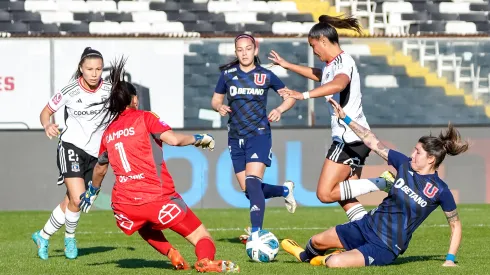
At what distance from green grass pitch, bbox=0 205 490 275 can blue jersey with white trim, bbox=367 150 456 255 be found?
258mm

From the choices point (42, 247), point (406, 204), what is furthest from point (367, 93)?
point (406, 204)

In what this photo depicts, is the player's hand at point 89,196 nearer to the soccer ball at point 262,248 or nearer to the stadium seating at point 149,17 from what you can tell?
the soccer ball at point 262,248

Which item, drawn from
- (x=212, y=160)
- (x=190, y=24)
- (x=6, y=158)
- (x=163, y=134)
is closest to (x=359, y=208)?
(x=163, y=134)

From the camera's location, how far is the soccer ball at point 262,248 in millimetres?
9625

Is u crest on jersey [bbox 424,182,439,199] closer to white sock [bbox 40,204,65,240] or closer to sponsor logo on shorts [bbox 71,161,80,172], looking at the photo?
sponsor logo on shorts [bbox 71,161,80,172]

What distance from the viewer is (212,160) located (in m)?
17.6

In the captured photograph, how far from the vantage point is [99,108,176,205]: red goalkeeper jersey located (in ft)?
28.4

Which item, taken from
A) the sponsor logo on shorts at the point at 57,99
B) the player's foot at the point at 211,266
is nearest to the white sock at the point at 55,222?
the sponsor logo on shorts at the point at 57,99

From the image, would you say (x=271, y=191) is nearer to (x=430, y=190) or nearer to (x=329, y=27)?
(x=329, y=27)

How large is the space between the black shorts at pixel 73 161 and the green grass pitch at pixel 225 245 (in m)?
0.82

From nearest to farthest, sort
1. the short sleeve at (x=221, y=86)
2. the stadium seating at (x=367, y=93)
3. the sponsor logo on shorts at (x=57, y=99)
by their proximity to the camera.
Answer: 1. the sponsor logo on shorts at (x=57, y=99)
2. the short sleeve at (x=221, y=86)
3. the stadium seating at (x=367, y=93)

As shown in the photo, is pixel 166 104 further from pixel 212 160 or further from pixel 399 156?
pixel 399 156

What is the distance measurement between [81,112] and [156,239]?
6.70ft

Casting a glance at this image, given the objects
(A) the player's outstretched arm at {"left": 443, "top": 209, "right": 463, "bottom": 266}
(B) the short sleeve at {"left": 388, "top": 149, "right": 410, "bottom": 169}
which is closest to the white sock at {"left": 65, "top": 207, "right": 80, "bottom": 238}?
(B) the short sleeve at {"left": 388, "top": 149, "right": 410, "bottom": 169}
